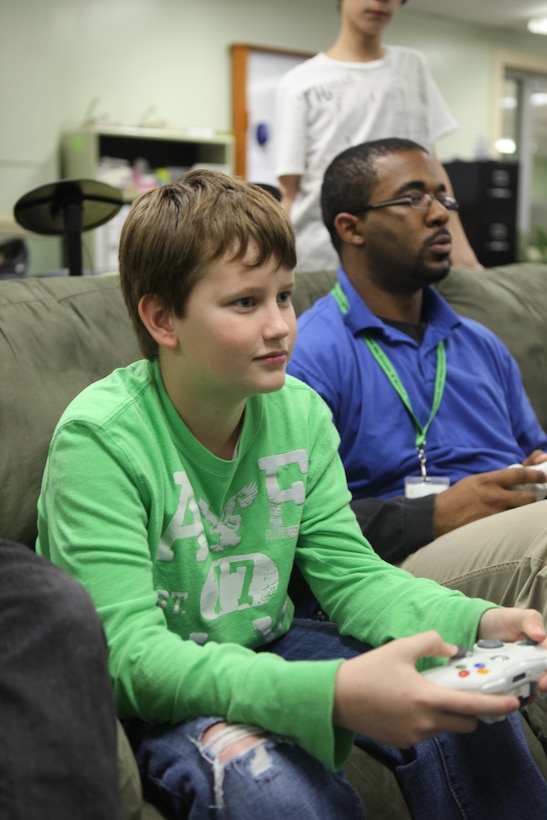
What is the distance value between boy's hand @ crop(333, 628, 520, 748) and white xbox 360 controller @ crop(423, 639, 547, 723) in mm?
17

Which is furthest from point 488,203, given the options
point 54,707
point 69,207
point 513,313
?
point 54,707

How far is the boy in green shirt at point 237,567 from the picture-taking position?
0.89 metres

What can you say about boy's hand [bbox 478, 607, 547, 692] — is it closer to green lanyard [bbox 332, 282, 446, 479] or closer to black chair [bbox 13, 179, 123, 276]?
green lanyard [bbox 332, 282, 446, 479]

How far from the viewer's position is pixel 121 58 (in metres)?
6.21

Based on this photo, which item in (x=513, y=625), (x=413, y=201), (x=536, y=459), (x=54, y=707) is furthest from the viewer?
(x=413, y=201)

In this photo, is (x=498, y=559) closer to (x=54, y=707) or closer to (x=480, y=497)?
(x=480, y=497)

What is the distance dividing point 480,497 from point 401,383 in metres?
0.29

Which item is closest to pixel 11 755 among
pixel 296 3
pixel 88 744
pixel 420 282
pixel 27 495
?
pixel 88 744

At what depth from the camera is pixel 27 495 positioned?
4.47 feet

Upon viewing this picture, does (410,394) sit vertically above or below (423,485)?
above

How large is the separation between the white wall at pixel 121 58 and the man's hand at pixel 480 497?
4585 millimetres

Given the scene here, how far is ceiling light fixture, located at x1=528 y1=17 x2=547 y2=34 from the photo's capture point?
311 inches

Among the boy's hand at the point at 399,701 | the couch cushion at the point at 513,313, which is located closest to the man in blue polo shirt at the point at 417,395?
the couch cushion at the point at 513,313

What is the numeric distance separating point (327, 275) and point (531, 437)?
53 centimetres
